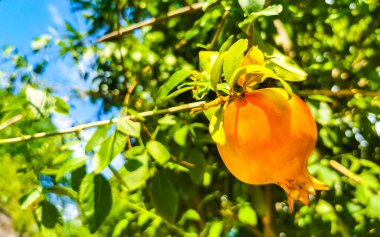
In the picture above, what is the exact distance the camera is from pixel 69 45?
5.07 feet

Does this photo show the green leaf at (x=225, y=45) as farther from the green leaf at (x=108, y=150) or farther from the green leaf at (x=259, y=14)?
the green leaf at (x=108, y=150)

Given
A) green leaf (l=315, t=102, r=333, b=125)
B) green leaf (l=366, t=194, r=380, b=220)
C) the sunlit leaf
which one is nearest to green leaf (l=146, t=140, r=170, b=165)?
the sunlit leaf

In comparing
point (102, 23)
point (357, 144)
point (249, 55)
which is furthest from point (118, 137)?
point (357, 144)

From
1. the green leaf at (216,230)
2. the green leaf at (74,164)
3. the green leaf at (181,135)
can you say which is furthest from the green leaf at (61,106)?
the green leaf at (216,230)

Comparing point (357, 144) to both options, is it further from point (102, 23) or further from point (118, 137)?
point (118, 137)

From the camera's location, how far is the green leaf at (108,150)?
550mm

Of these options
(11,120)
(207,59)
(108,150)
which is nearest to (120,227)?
(11,120)

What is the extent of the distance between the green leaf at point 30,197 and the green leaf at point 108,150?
21 cm

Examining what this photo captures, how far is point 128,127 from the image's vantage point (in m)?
0.61

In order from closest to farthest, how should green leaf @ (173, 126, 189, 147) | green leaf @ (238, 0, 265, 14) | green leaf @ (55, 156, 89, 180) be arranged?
green leaf @ (238, 0, 265, 14)
green leaf @ (55, 156, 89, 180)
green leaf @ (173, 126, 189, 147)

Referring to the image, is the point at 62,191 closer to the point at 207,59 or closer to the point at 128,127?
the point at 128,127

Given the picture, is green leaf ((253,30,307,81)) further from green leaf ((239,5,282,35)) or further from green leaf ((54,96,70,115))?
green leaf ((54,96,70,115))

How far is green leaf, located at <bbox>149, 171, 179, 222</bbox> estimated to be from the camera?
24.7 inches

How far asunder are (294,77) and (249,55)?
71 millimetres
